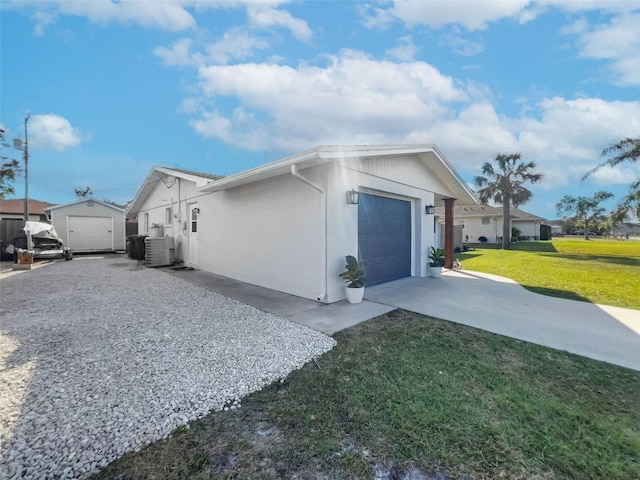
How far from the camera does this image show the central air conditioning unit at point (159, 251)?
11180 millimetres

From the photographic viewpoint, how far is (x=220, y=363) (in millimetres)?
3354

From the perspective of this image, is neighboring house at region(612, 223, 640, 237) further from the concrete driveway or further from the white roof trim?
the white roof trim

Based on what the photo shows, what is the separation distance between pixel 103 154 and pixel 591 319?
25.0 meters

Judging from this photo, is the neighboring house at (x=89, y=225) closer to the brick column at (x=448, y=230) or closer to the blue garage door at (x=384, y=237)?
the blue garage door at (x=384, y=237)

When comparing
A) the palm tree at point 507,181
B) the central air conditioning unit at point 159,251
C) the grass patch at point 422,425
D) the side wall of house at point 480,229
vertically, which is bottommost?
the grass patch at point 422,425

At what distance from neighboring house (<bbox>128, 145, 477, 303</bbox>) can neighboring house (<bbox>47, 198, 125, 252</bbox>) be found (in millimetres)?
10025

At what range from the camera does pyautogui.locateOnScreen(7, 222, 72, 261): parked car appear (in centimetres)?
1245

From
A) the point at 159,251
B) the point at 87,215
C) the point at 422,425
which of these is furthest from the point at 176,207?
the point at 422,425

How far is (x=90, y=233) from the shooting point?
1716 centimetres

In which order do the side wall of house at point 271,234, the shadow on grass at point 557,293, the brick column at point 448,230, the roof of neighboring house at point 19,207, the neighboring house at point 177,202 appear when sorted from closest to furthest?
the side wall of house at point 271,234 < the shadow on grass at point 557,293 < the brick column at point 448,230 < the neighboring house at point 177,202 < the roof of neighboring house at point 19,207

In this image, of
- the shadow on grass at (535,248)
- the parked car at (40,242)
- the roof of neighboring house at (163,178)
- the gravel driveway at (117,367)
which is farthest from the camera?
the shadow on grass at (535,248)

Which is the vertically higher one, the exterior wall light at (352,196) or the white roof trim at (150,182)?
the white roof trim at (150,182)

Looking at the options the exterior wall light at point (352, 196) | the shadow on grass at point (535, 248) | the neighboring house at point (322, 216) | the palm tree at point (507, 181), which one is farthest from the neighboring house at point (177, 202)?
the palm tree at point (507, 181)

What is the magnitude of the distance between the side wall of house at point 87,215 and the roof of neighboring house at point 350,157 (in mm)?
13329
